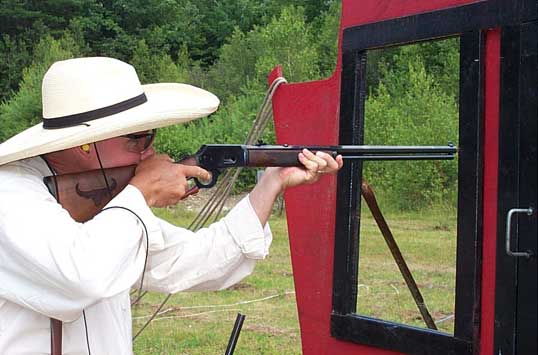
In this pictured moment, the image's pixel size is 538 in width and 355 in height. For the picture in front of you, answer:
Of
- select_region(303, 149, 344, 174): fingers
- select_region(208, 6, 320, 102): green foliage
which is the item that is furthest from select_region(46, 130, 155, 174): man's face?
select_region(208, 6, 320, 102): green foliage

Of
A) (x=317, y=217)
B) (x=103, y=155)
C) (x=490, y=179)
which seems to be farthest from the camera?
(x=317, y=217)

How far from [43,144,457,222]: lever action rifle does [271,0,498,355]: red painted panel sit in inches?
13.7

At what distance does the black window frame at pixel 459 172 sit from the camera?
7.59 ft

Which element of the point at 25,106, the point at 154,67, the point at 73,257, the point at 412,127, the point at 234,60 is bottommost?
the point at 73,257

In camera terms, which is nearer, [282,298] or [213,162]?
[213,162]

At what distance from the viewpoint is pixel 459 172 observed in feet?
7.82

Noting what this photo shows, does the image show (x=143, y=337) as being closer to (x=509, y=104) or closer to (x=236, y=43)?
(x=509, y=104)

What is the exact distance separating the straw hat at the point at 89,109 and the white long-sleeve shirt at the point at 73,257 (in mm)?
103

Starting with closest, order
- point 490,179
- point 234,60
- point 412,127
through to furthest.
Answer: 1. point 490,179
2. point 412,127
3. point 234,60

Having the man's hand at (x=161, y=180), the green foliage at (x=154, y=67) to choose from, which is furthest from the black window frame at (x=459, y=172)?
the green foliage at (x=154, y=67)

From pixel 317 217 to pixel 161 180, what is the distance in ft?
2.89

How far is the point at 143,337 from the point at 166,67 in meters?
22.1

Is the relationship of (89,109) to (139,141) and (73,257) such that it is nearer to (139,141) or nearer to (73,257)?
(139,141)

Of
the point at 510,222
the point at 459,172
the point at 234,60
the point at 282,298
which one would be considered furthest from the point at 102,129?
the point at 234,60
